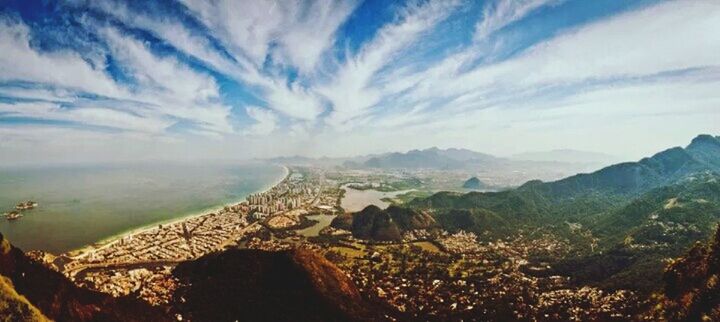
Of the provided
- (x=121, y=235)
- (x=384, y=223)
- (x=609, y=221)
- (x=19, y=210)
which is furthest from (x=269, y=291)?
(x=19, y=210)

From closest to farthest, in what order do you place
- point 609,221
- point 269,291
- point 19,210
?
point 269,291, point 609,221, point 19,210

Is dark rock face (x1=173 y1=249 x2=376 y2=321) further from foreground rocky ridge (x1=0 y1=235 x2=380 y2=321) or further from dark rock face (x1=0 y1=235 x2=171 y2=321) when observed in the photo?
dark rock face (x1=0 y1=235 x2=171 y2=321)

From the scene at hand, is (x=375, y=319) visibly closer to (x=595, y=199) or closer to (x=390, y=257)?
(x=390, y=257)

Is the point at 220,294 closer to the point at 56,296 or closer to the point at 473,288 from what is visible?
the point at 56,296

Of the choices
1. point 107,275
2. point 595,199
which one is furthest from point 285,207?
point 595,199

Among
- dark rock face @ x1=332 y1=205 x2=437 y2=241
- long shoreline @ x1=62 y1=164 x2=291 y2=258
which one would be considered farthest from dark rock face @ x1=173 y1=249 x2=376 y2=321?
dark rock face @ x1=332 y1=205 x2=437 y2=241

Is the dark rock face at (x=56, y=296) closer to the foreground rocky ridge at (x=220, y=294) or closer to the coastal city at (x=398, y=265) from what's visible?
the foreground rocky ridge at (x=220, y=294)

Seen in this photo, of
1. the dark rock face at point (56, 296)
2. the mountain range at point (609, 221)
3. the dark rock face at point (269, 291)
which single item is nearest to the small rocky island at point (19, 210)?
the dark rock face at point (269, 291)
